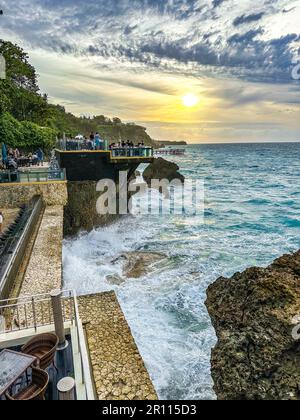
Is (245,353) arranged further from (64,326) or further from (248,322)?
(64,326)

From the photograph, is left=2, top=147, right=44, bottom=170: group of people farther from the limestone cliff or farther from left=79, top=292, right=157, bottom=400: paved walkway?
left=79, top=292, right=157, bottom=400: paved walkway

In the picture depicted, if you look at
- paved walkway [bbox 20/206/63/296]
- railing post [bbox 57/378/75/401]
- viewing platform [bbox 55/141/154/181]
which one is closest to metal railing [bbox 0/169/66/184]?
viewing platform [bbox 55/141/154/181]

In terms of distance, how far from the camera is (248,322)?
6676 millimetres

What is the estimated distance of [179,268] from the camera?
1578 centimetres

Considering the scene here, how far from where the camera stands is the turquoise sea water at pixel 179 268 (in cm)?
902

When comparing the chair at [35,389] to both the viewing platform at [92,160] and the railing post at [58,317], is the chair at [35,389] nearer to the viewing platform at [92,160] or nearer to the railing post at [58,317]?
the railing post at [58,317]

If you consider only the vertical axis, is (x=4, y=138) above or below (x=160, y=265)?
above

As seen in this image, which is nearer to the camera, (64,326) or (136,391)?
(136,391)

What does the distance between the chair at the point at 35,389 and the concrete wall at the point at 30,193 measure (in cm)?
1294

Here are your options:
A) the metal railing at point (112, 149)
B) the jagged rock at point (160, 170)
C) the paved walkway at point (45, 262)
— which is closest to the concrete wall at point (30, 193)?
the paved walkway at point (45, 262)

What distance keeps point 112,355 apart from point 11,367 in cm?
230
